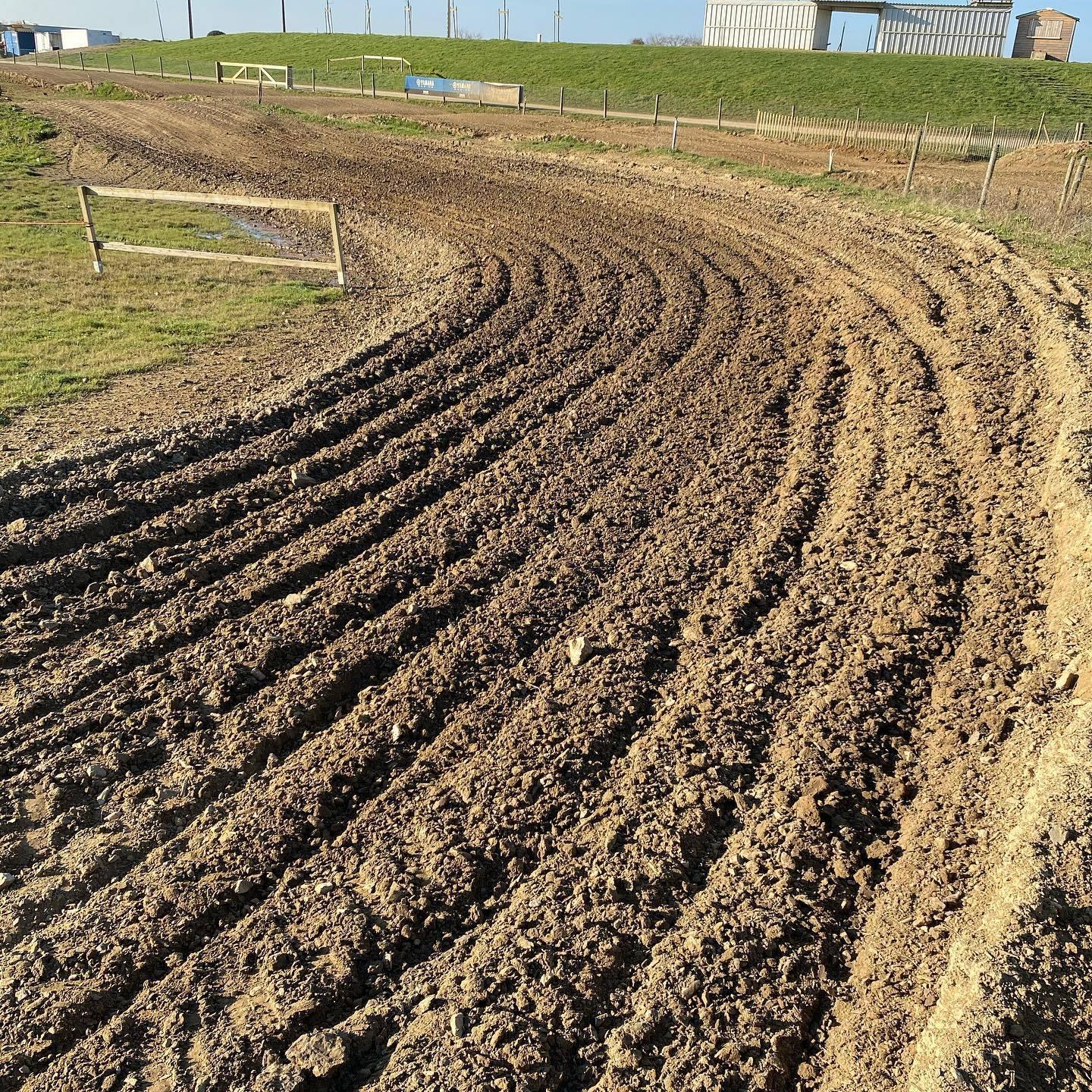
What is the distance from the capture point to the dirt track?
3338 millimetres

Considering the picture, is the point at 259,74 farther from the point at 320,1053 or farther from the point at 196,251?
the point at 320,1053

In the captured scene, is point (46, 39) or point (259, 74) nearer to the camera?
point (259, 74)

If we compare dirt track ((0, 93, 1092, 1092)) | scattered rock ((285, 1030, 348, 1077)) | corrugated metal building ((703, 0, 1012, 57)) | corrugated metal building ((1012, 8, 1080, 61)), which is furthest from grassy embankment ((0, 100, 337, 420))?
corrugated metal building ((1012, 8, 1080, 61))

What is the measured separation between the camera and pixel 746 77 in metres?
51.9

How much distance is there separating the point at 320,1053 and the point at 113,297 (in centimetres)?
1181

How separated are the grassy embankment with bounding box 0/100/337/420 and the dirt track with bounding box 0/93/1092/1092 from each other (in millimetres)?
2288

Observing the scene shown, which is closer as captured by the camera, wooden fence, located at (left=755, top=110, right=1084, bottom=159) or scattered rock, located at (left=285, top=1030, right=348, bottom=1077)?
scattered rock, located at (left=285, top=1030, right=348, bottom=1077)

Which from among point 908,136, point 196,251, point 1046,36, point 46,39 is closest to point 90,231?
point 196,251

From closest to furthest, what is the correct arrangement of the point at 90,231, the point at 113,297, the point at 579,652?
the point at 579,652, the point at 113,297, the point at 90,231

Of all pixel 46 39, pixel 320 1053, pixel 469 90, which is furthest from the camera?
pixel 46 39

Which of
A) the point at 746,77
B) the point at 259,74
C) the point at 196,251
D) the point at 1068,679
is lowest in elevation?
the point at 1068,679

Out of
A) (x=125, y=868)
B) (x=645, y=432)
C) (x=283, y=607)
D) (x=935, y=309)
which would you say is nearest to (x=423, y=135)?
(x=935, y=309)

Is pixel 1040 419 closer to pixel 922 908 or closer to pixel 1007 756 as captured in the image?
pixel 1007 756

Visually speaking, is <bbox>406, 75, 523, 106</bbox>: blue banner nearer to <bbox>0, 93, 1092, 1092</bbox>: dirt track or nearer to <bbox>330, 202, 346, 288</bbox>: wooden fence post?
<bbox>330, 202, 346, 288</bbox>: wooden fence post
